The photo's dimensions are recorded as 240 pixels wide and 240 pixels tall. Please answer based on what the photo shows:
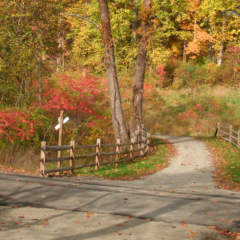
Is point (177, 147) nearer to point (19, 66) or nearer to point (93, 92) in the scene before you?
point (93, 92)

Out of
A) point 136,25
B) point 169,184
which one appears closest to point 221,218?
point 169,184

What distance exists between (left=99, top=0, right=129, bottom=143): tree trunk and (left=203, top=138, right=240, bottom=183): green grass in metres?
5.27

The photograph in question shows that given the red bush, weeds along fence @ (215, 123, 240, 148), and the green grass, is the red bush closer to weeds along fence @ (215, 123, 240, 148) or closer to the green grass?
the green grass

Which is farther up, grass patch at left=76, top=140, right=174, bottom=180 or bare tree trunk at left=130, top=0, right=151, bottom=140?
bare tree trunk at left=130, top=0, right=151, bottom=140

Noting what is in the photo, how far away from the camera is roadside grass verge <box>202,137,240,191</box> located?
55.5 feet

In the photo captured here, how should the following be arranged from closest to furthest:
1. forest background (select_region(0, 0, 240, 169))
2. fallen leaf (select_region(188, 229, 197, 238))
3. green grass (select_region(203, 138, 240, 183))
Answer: fallen leaf (select_region(188, 229, 197, 238))
green grass (select_region(203, 138, 240, 183))
forest background (select_region(0, 0, 240, 169))

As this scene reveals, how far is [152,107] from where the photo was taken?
41906 millimetres

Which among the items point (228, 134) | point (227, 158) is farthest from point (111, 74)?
point (228, 134)

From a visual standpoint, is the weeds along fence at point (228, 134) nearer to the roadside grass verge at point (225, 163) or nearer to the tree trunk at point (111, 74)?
the roadside grass verge at point (225, 163)

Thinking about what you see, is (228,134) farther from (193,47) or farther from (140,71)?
(193,47)

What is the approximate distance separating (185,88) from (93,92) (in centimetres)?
2027

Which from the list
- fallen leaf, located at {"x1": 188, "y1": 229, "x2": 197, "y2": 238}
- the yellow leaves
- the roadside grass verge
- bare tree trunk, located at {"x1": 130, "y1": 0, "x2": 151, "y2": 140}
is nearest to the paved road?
fallen leaf, located at {"x1": 188, "y1": 229, "x2": 197, "y2": 238}

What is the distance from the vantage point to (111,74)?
23688 mm

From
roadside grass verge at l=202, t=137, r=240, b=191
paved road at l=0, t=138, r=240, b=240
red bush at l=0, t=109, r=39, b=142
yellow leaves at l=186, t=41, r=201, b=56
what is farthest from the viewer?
yellow leaves at l=186, t=41, r=201, b=56
